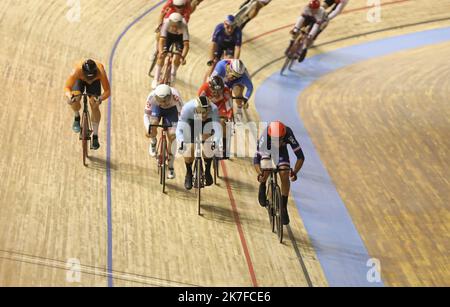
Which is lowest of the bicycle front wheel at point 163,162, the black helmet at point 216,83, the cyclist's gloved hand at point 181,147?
the bicycle front wheel at point 163,162

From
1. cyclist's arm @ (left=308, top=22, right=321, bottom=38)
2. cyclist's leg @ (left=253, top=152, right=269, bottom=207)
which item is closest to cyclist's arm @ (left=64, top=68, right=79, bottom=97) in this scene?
cyclist's leg @ (left=253, top=152, right=269, bottom=207)

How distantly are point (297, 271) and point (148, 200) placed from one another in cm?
179

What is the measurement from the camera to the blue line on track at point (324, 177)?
26.0 feet

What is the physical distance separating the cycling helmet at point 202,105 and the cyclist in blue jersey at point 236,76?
3.27 ft

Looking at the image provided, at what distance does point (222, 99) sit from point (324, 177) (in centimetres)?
168

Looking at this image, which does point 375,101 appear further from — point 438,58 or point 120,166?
point 120,166

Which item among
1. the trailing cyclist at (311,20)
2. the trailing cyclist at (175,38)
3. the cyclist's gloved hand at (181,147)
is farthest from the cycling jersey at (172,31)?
the cyclist's gloved hand at (181,147)

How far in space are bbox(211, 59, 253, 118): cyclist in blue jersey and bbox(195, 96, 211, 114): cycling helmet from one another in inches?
39.3

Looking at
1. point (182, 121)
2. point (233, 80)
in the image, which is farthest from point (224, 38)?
point (182, 121)

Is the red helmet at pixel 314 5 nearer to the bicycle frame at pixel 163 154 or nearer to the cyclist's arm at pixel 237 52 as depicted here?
the cyclist's arm at pixel 237 52

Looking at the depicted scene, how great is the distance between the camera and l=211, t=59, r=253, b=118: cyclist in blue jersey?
28.8 ft

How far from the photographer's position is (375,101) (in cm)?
1145
